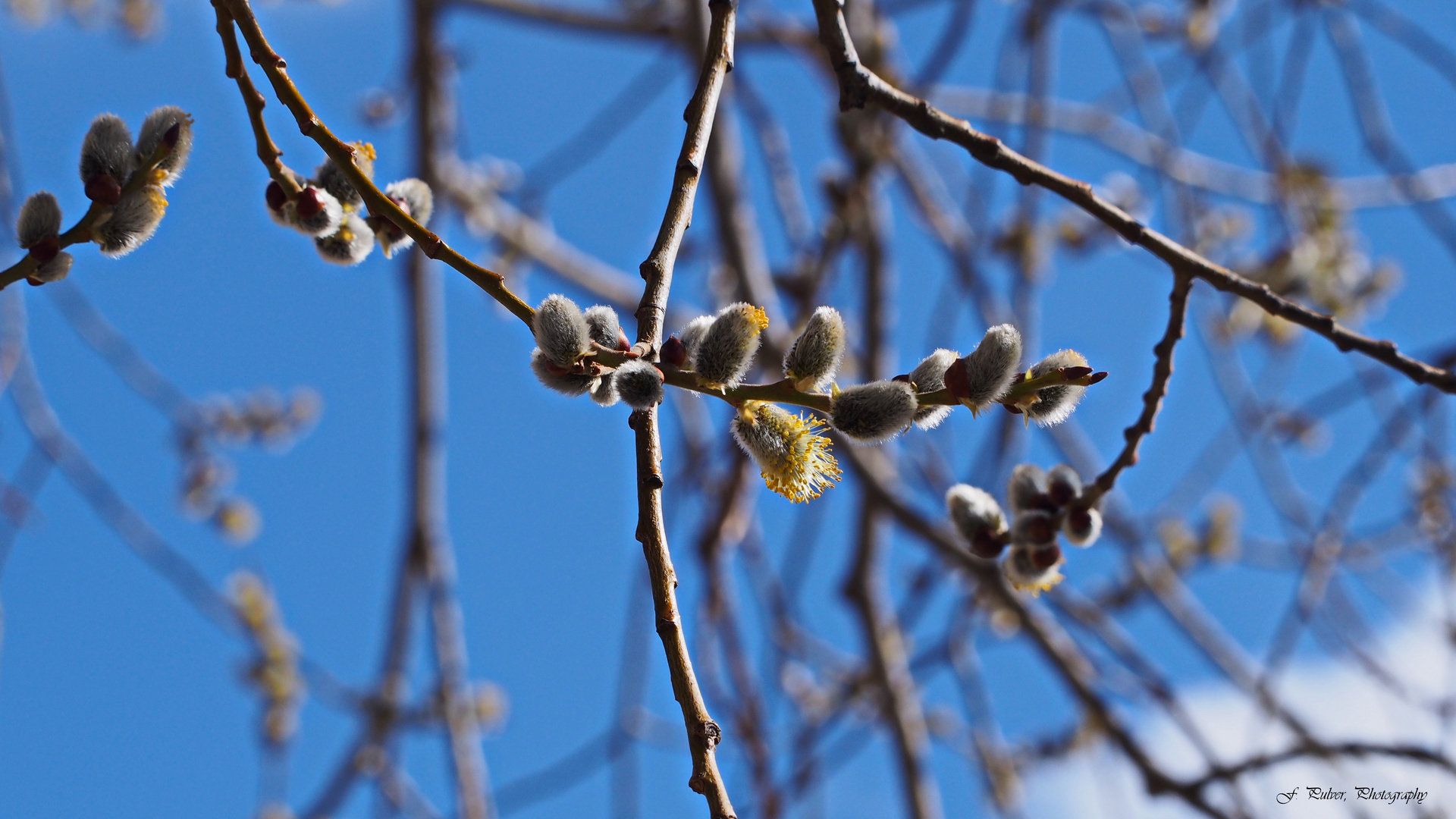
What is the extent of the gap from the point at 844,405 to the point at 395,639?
3288mm

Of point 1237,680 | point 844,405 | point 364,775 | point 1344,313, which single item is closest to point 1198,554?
point 1344,313

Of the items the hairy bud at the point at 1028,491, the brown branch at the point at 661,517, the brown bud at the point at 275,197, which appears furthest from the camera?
the hairy bud at the point at 1028,491

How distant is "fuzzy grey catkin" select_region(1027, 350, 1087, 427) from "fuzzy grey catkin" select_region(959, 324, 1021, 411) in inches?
2.4

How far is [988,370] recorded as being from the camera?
1.30 metres

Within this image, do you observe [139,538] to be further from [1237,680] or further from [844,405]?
[1237,680]

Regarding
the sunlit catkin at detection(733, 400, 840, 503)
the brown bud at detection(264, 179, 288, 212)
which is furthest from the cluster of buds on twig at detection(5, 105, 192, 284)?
the sunlit catkin at detection(733, 400, 840, 503)

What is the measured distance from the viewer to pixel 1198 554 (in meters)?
4.69

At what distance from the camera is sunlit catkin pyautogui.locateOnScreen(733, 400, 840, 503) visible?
1340 mm

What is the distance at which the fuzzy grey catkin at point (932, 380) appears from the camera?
137 cm

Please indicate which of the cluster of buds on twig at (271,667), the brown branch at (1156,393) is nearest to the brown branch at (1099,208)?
the brown branch at (1156,393)

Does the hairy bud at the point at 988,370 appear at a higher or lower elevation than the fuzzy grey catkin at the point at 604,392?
higher

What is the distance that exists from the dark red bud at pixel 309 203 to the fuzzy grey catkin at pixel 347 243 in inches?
2.7

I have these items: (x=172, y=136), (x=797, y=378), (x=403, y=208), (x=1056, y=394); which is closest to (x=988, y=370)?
(x=1056, y=394)

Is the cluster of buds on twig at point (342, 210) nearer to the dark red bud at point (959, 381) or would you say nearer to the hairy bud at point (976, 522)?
the dark red bud at point (959, 381)
